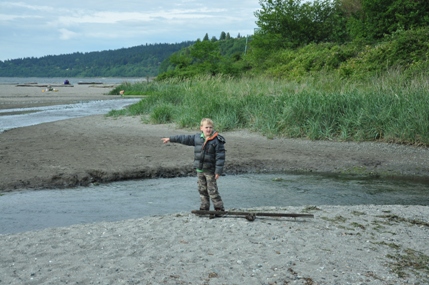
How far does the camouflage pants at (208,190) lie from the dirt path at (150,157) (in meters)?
3.53

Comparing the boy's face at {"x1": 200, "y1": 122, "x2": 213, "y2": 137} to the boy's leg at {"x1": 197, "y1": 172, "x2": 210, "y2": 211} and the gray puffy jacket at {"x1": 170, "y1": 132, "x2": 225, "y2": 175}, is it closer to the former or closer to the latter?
the gray puffy jacket at {"x1": 170, "y1": 132, "x2": 225, "y2": 175}

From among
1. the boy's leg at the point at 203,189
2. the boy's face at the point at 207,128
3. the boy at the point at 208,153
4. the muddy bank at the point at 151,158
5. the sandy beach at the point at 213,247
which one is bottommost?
the muddy bank at the point at 151,158

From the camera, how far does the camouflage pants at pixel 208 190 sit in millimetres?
7367

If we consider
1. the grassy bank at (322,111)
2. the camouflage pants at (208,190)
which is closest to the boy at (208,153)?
the camouflage pants at (208,190)

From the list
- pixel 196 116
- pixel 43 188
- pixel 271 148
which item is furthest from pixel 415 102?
pixel 43 188

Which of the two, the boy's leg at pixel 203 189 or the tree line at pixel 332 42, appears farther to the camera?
the tree line at pixel 332 42

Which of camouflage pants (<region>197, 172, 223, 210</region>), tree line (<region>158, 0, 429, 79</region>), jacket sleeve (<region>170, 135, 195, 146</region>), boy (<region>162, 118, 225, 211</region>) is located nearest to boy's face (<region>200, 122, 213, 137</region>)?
boy (<region>162, 118, 225, 211</region>)

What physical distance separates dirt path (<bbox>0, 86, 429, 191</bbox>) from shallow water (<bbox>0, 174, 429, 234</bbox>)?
639 mm

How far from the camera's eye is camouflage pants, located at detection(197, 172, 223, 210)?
7.37 metres

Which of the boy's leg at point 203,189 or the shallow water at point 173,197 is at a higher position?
the boy's leg at point 203,189

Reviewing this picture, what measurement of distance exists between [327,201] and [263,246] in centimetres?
347

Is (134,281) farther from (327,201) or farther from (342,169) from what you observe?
(342,169)

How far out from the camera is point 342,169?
12.3 m

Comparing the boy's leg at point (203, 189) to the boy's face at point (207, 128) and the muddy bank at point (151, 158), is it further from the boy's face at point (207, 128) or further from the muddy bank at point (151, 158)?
the muddy bank at point (151, 158)
